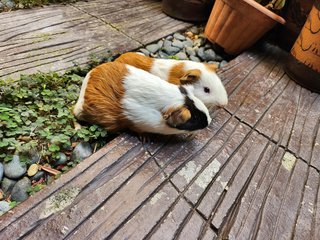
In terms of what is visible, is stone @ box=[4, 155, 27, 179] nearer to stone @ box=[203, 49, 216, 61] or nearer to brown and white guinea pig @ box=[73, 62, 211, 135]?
brown and white guinea pig @ box=[73, 62, 211, 135]

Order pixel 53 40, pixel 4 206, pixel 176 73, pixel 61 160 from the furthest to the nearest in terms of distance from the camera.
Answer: pixel 53 40
pixel 176 73
pixel 61 160
pixel 4 206

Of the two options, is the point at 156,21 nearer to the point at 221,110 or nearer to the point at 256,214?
the point at 221,110

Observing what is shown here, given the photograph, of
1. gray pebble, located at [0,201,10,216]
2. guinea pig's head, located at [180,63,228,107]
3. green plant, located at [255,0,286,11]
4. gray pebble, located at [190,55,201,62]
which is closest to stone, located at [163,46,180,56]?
gray pebble, located at [190,55,201,62]

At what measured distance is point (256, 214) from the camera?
1465 mm

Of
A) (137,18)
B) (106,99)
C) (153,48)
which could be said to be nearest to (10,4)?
(137,18)

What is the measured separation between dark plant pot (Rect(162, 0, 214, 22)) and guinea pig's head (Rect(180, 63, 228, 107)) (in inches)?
63.5

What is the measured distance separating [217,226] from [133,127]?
0.67m

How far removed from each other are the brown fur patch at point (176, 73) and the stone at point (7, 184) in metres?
1.14

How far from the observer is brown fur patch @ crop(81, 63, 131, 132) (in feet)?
5.29

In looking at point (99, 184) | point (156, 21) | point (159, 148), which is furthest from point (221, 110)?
point (156, 21)

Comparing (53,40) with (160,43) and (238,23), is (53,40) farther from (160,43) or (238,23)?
(238,23)

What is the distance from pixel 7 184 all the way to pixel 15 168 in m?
0.08

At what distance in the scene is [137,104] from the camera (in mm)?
1579

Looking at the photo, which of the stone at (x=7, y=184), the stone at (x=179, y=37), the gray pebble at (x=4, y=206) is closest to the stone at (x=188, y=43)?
the stone at (x=179, y=37)
